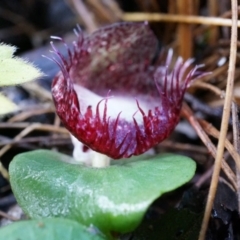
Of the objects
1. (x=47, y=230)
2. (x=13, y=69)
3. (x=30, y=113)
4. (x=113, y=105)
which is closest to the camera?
(x=47, y=230)

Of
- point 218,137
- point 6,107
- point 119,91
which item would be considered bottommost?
point 218,137

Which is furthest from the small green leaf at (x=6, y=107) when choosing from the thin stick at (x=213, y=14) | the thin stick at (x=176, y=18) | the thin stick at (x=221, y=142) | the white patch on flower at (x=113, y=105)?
Result: the thin stick at (x=213, y=14)

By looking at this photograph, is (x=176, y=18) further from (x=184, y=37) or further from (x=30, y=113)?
(x=30, y=113)

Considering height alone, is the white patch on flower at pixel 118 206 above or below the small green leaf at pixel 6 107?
below

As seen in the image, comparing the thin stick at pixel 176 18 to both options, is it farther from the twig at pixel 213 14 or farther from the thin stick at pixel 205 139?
the thin stick at pixel 205 139

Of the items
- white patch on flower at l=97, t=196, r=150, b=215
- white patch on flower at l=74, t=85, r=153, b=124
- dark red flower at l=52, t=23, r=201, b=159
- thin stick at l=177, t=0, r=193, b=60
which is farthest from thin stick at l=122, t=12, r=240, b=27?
white patch on flower at l=97, t=196, r=150, b=215

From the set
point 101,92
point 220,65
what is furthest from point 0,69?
point 220,65

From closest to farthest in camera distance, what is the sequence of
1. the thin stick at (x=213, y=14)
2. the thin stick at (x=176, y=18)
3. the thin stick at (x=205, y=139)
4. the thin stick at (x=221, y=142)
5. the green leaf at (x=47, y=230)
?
the green leaf at (x=47, y=230)
the thin stick at (x=221, y=142)
the thin stick at (x=205, y=139)
the thin stick at (x=176, y=18)
the thin stick at (x=213, y=14)

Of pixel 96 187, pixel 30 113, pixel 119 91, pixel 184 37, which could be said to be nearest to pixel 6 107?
pixel 96 187
